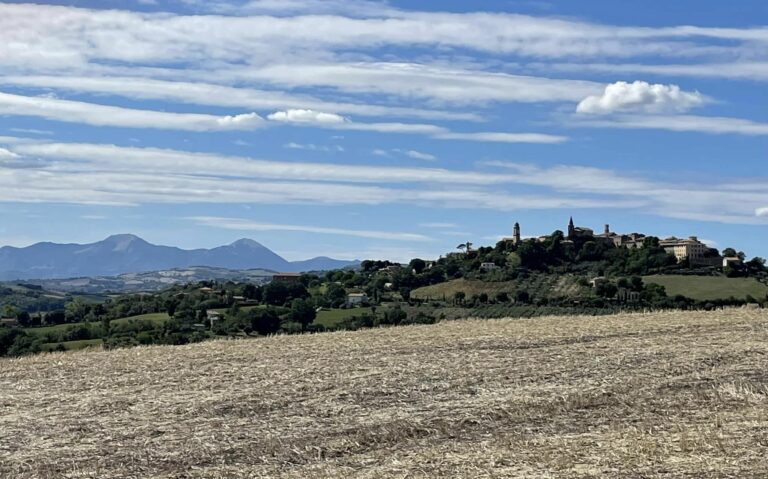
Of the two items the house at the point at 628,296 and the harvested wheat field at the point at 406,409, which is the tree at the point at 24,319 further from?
the harvested wheat field at the point at 406,409

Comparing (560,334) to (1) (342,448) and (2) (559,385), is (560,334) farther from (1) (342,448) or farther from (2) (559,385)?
(1) (342,448)

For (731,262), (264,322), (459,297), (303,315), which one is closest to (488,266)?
(459,297)

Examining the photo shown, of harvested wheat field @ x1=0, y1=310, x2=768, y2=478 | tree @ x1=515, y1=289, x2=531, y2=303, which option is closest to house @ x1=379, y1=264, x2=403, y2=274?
tree @ x1=515, y1=289, x2=531, y2=303

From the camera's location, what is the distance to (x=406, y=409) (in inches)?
664

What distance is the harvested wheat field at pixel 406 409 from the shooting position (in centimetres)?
1273

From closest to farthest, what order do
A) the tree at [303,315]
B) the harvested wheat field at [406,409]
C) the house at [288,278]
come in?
the harvested wheat field at [406,409] < the tree at [303,315] < the house at [288,278]

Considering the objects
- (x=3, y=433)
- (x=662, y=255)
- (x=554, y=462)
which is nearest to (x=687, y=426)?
(x=554, y=462)

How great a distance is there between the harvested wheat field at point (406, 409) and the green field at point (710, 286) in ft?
189

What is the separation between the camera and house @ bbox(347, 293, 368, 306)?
88500mm

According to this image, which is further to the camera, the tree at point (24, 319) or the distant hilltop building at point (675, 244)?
the distant hilltop building at point (675, 244)

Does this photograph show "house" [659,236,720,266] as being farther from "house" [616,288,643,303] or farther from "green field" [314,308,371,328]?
"green field" [314,308,371,328]

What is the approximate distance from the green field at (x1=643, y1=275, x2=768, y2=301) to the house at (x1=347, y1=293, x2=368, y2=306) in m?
29.4

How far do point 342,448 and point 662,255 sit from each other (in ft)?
347

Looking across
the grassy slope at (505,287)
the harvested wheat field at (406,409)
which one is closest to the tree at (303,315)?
the grassy slope at (505,287)
